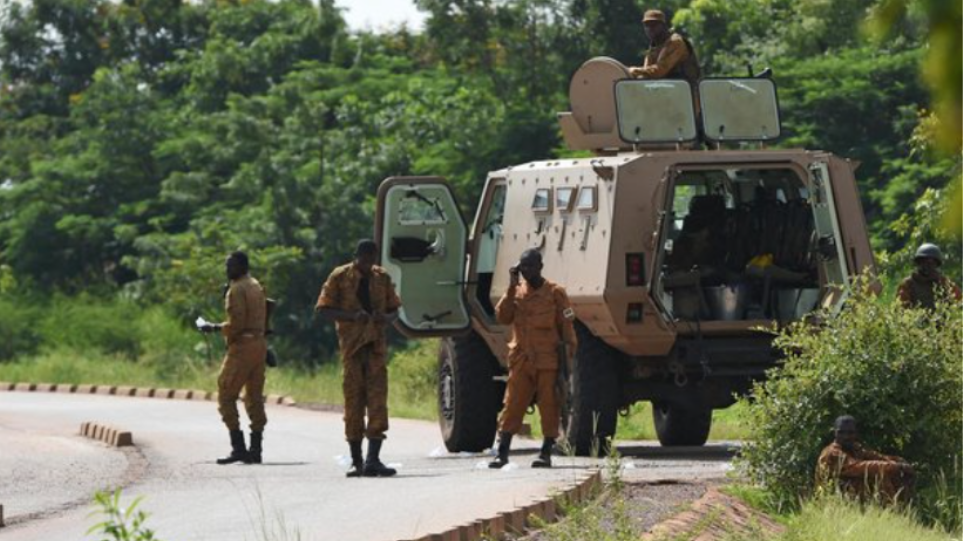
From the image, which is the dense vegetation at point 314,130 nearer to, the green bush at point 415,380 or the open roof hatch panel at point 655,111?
the green bush at point 415,380

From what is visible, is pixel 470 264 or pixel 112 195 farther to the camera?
pixel 112 195

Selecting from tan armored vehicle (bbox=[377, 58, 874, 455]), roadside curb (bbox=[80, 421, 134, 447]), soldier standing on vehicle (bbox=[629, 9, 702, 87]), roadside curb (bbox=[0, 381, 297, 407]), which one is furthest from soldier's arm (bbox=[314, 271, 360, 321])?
roadside curb (bbox=[0, 381, 297, 407])

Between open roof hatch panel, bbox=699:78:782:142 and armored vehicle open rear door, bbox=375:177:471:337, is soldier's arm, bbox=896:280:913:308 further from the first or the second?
armored vehicle open rear door, bbox=375:177:471:337

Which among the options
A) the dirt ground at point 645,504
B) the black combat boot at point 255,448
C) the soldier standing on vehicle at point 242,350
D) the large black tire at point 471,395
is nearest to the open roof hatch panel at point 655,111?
the large black tire at point 471,395

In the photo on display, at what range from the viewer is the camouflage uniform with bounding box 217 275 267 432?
62.1 feet

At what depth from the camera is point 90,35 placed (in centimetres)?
5759

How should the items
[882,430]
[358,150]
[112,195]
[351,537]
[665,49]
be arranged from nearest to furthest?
[351,537] → [882,430] → [665,49] → [358,150] → [112,195]

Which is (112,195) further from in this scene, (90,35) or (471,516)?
(471,516)

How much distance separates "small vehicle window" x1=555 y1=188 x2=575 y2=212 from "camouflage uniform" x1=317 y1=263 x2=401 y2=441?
2.23m

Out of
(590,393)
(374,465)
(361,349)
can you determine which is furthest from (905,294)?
(374,465)

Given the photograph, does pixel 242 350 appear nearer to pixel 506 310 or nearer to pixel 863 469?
pixel 506 310

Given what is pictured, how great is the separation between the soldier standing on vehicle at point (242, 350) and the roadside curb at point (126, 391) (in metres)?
11.2

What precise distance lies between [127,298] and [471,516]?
35.2 m

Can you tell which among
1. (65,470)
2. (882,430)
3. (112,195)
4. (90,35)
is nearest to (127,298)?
(112,195)
